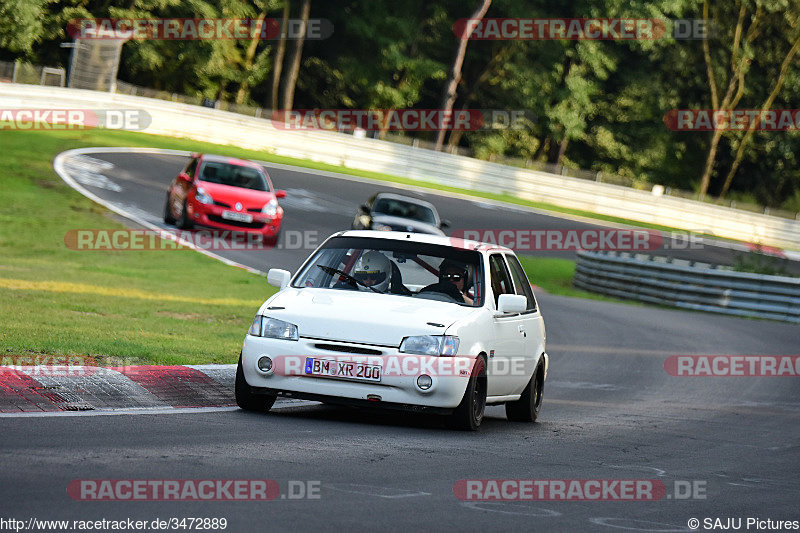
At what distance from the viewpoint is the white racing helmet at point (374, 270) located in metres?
10.2

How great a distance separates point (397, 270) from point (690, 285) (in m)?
19.1

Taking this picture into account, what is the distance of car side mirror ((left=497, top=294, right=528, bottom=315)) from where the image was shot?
9984 mm

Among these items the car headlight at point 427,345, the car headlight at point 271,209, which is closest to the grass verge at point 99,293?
the car headlight at point 271,209

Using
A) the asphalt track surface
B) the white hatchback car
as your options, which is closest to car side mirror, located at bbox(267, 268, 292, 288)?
the white hatchback car

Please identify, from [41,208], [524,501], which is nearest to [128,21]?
[41,208]

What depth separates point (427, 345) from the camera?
357 inches

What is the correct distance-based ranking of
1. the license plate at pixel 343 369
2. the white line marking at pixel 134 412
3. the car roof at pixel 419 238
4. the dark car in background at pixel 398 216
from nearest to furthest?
the white line marking at pixel 134 412
the license plate at pixel 343 369
the car roof at pixel 419 238
the dark car in background at pixel 398 216

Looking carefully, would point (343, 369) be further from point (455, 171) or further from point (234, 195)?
point (455, 171)

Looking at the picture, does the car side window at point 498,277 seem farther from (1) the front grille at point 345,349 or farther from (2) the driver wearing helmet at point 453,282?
(1) the front grille at point 345,349

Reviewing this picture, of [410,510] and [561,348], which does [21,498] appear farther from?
[561,348]

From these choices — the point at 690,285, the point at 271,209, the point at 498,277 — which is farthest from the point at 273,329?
the point at 690,285

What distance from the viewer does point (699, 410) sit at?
1302cm

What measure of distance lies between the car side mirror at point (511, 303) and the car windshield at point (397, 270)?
180 mm

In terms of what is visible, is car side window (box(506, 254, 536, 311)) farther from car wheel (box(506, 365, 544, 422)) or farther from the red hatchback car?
the red hatchback car
